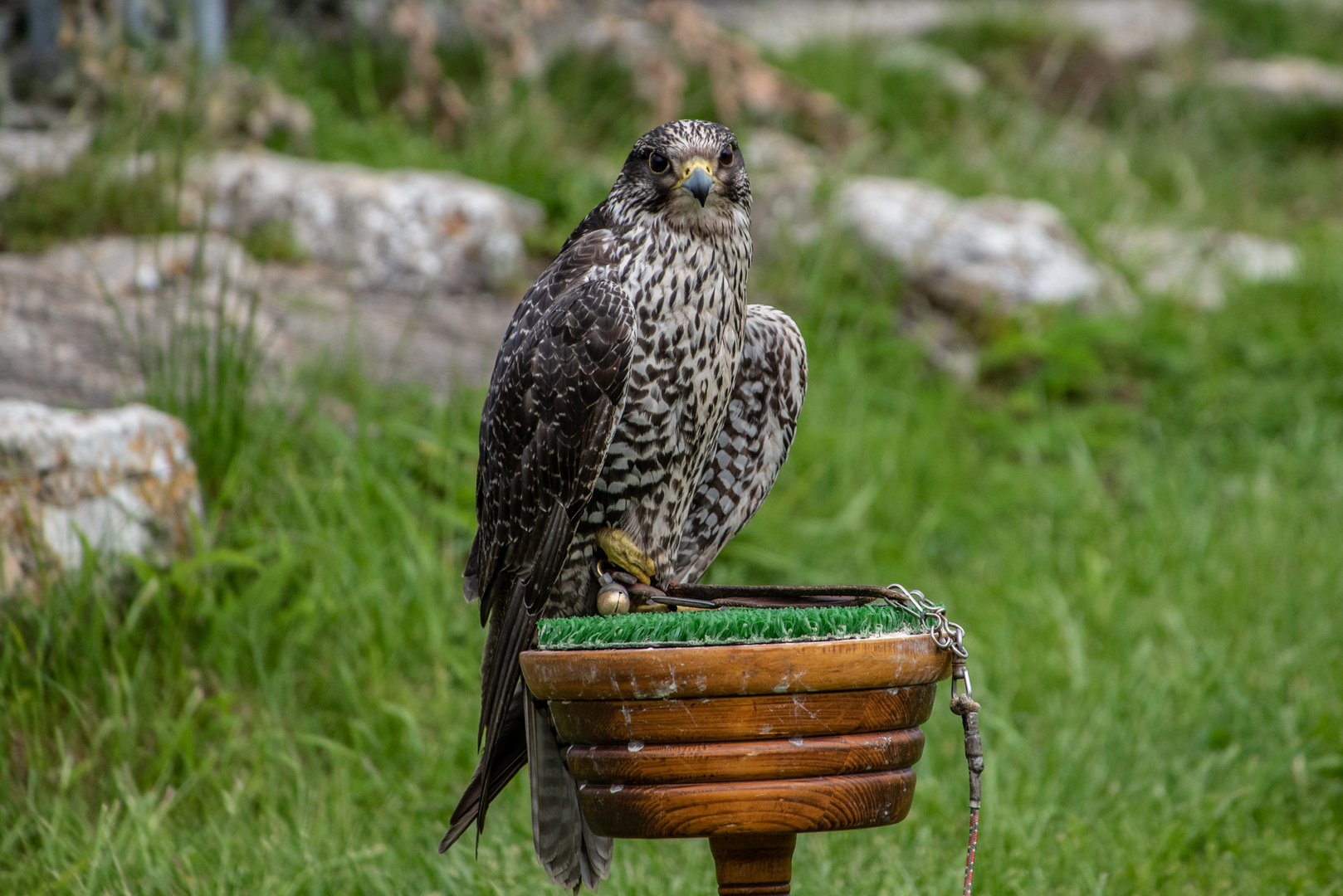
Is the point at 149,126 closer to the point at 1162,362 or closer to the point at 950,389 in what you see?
the point at 950,389

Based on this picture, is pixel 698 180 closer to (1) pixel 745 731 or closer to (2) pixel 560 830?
(1) pixel 745 731

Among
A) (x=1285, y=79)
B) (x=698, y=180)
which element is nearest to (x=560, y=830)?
(x=698, y=180)

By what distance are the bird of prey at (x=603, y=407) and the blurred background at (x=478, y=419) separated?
1.76ft

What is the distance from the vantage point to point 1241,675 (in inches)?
131

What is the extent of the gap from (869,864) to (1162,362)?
115 inches

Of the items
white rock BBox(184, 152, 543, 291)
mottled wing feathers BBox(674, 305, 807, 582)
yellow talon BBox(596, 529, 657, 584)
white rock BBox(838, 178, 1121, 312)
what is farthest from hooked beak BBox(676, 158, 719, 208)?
white rock BBox(838, 178, 1121, 312)

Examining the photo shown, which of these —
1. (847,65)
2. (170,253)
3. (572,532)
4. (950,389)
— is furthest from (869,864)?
(847,65)

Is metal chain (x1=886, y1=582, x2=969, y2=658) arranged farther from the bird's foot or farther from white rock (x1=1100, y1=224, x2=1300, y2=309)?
white rock (x1=1100, y1=224, x2=1300, y2=309)

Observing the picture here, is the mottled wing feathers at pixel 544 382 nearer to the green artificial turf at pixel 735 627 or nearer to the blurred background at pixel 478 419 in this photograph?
the green artificial turf at pixel 735 627

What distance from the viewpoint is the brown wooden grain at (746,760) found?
151 cm

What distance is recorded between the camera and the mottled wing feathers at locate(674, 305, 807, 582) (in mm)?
2133

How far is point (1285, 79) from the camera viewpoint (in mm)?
8828

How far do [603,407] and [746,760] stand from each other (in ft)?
2.02

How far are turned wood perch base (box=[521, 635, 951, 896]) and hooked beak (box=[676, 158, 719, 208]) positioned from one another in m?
0.70
